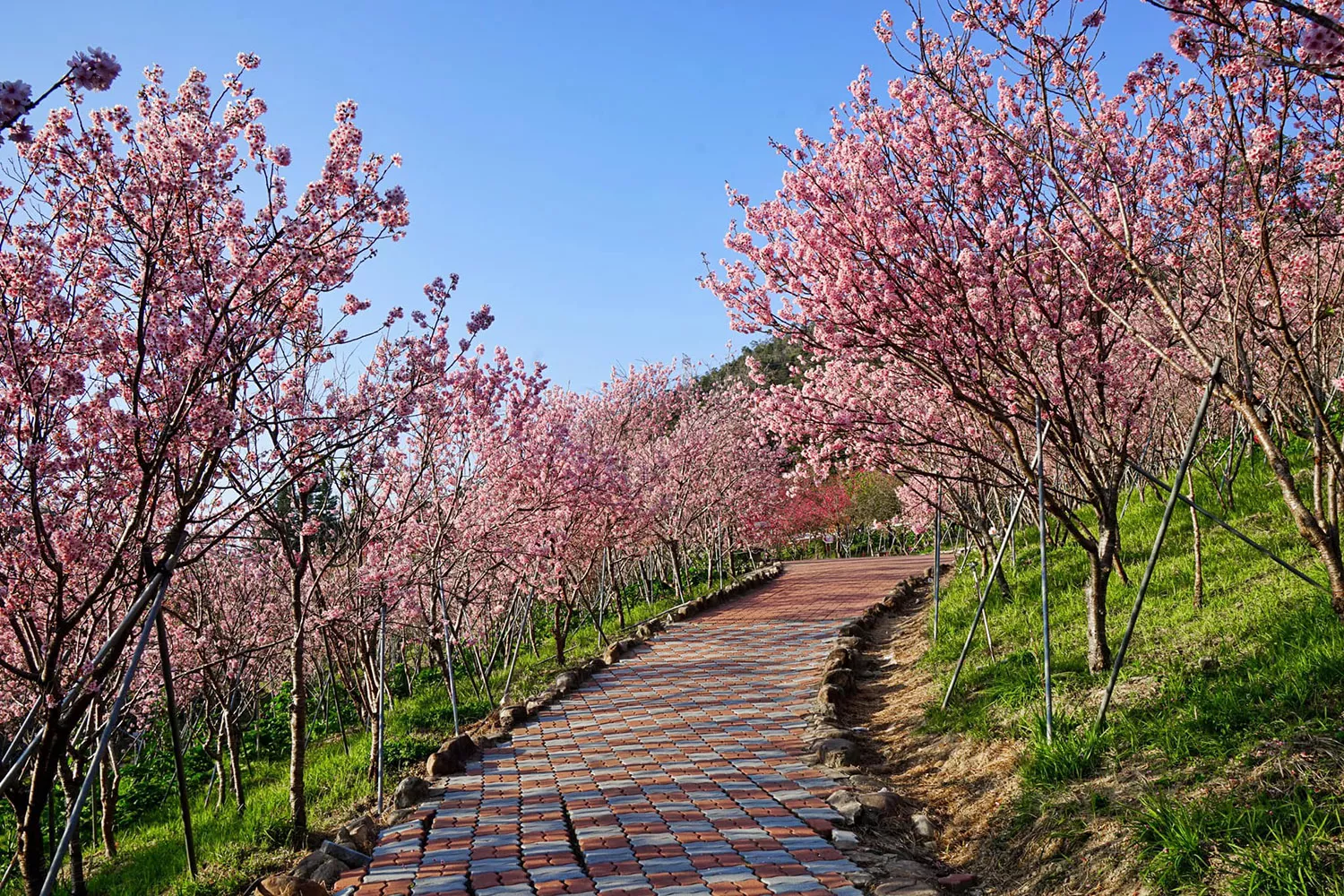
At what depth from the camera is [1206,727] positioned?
4766 millimetres

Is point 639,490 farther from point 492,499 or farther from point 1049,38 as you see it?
point 1049,38

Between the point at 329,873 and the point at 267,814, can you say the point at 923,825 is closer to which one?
the point at 329,873

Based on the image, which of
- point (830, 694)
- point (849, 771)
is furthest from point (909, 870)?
point (830, 694)

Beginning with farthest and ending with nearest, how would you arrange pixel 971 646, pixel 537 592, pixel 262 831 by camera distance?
pixel 537 592
pixel 971 646
pixel 262 831

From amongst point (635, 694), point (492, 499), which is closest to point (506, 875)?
point (635, 694)

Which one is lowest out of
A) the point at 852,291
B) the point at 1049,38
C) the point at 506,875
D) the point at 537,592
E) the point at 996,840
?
the point at 996,840

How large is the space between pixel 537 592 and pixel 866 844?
9.71 m

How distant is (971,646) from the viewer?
9195mm

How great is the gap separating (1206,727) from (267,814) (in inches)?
310

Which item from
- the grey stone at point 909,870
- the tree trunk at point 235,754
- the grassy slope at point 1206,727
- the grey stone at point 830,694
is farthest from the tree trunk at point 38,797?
the grey stone at point 830,694

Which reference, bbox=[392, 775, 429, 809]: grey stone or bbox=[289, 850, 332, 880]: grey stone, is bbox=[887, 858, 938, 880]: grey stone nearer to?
bbox=[289, 850, 332, 880]: grey stone

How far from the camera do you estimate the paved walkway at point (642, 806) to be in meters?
4.57

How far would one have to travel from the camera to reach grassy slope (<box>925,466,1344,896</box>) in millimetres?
3619

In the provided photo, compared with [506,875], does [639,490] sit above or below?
above
